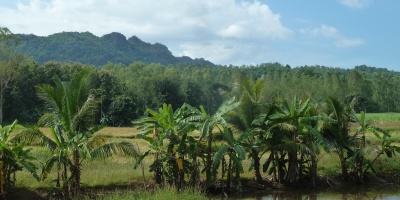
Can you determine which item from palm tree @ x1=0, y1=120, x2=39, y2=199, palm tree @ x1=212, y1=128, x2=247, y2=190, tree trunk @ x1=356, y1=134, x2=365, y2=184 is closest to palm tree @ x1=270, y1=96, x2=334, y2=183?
palm tree @ x1=212, y1=128, x2=247, y2=190

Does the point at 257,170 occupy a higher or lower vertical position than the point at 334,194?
higher

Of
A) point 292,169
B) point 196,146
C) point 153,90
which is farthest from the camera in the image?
point 153,90

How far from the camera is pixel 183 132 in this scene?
18.4m

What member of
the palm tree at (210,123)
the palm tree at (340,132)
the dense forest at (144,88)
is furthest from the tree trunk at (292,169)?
the dense forest at (144,88)

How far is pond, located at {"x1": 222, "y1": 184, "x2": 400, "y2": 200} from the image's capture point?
18.5m

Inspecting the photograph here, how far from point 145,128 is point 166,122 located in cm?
103

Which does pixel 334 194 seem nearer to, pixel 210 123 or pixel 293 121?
pixel 293 121

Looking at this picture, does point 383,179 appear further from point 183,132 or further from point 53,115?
point 53,115

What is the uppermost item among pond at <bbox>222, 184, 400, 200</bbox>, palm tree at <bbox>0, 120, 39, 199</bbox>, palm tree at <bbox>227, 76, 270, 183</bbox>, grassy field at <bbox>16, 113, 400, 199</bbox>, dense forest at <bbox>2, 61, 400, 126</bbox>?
dense forest at <bbox>2, 61, 400, 126</bbox>

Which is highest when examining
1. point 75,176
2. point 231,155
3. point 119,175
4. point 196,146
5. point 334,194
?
point 196,146

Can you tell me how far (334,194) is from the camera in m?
19.2

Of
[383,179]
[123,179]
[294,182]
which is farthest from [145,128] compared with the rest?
[383,179]

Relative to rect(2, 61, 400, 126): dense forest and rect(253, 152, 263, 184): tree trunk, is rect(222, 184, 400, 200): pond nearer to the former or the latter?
rect(253, 152, 263, 184): tree trunk

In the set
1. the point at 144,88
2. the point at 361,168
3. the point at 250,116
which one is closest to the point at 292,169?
the point at 250,116
